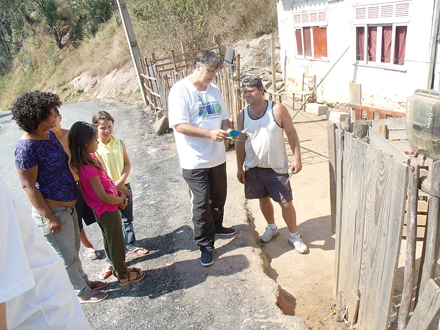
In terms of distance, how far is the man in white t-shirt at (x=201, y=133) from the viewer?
2.95 metres

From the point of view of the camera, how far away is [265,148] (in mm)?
3189

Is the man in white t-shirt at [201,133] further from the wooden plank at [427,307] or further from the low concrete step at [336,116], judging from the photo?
the low concrete step at [336,116]

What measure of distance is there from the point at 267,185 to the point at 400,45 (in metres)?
6.35

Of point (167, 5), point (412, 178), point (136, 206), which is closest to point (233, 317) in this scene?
point (412, 178)

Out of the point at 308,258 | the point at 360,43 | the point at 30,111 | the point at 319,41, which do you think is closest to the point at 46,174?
the point at 30,111

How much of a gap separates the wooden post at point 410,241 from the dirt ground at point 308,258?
80 centimetres

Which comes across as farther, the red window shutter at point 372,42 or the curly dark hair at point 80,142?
the red window shutter at point 372,42

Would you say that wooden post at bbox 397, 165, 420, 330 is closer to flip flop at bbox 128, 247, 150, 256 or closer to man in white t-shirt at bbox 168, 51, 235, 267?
man in white t-shirt at bbox 168, 51, 235, 267

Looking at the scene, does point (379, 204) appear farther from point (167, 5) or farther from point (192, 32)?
point (167, 5)

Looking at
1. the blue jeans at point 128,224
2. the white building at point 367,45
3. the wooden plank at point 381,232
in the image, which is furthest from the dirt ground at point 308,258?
the white building at point 367,45

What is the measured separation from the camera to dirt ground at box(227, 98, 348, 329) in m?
2.78

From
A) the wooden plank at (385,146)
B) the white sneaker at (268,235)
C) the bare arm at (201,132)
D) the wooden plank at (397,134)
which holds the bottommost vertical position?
the white sneaker at (268,235)

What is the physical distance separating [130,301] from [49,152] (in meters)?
1.47

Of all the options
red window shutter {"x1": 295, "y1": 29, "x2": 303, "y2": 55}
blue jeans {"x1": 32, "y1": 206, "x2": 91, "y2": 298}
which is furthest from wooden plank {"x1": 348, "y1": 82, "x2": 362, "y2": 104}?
red window shutter {"x1": 295, "y1": 29, "x2": 303, "y2": 55}
